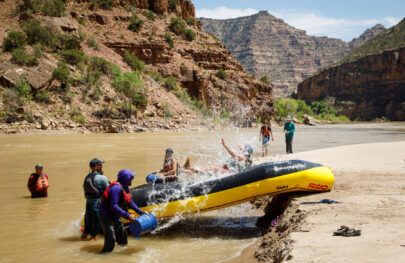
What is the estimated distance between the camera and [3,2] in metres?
46.2

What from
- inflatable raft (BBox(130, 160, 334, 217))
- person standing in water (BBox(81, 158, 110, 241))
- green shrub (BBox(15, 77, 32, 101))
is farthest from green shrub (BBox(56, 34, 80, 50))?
person standing in water (BBox(81, 158, 110, 241))

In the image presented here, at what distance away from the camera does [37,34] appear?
40094 millimetres

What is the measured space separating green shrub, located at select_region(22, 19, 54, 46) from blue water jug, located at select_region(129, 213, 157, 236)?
4066 cm

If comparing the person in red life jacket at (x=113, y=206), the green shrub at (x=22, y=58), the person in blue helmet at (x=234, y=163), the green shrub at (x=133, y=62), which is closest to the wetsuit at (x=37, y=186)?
the person in red life jacket at (x=113, y=206)

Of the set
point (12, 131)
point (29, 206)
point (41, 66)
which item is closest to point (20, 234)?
point (29, 206)

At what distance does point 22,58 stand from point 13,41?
4220 mm

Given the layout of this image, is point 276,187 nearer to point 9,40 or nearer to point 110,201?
point 110,201

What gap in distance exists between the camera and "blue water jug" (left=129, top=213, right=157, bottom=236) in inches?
206

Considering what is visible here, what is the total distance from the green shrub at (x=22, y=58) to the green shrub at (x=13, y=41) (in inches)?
70.1

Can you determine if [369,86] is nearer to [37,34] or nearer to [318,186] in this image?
[37,34]

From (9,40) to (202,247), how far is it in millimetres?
39621

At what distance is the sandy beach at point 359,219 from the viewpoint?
3752mm

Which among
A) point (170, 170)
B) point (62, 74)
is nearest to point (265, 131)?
point (170, 170)

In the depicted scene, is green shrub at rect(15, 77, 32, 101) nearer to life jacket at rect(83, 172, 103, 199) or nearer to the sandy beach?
life jacket at rect(83, 172, 103, 199)
